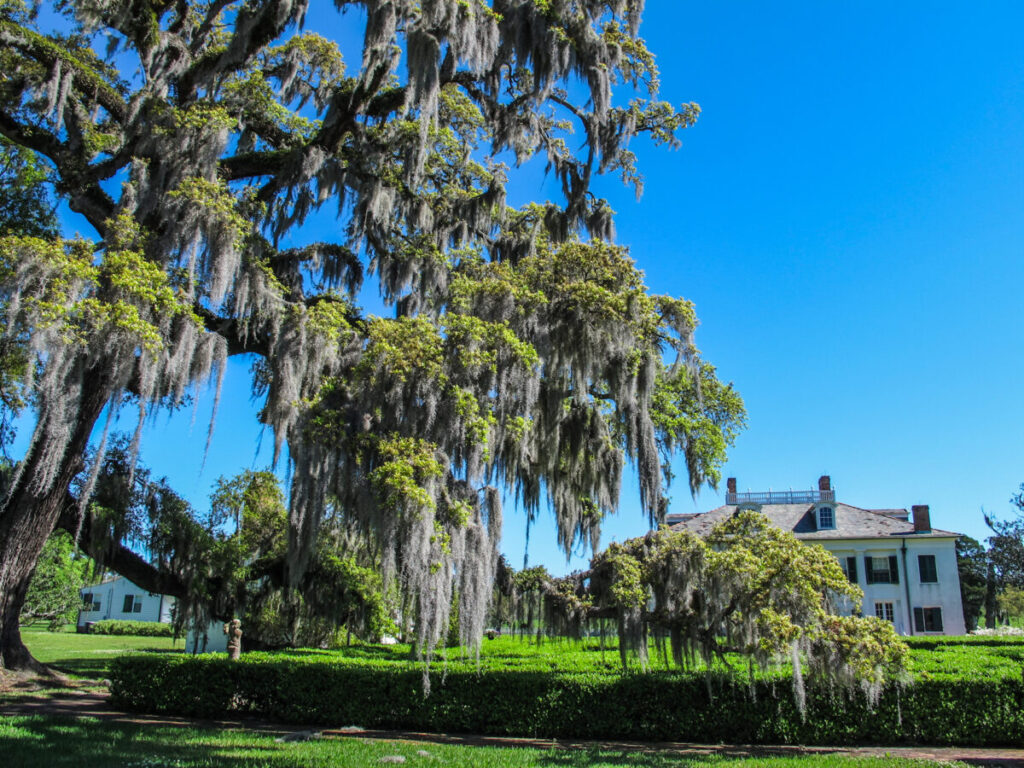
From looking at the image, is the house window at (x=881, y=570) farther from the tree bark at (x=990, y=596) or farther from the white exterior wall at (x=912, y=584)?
the tree bark at (x=990, y=596)

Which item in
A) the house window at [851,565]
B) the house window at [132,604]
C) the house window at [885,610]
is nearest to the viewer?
the house window at [885,610]

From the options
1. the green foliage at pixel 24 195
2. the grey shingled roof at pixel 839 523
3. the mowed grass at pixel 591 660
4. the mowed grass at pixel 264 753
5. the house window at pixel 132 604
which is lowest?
the house window at pixel 132 604

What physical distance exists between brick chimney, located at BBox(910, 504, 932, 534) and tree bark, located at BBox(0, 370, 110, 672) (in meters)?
29.8

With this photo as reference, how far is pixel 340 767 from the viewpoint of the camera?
21.9 ft

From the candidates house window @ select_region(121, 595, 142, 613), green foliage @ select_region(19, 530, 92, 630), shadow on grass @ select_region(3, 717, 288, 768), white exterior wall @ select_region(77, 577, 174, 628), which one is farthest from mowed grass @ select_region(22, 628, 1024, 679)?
house window @ select_region(121, 595, 142, 613)

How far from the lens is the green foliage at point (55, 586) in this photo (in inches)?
1079

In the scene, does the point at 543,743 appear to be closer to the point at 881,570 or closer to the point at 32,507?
the point at 32,507

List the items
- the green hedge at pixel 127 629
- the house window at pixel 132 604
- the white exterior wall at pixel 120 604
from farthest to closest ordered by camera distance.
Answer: the house window at pixel 132 604 → the white exterior wall at pixel 120 604 → the green hedge at pixel 127 629

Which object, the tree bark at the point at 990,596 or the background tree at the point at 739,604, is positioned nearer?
the background tree at the point at 739,604

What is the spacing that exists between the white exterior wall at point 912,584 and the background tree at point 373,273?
17.4 m

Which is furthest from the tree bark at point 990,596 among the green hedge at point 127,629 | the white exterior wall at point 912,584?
the green hedge at point 127,629

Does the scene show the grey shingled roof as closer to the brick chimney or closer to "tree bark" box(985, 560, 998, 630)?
the brick chimney

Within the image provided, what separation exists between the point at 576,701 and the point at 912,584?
23.5 metres

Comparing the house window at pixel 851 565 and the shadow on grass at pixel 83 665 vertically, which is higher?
the house window at pixel 851 565
